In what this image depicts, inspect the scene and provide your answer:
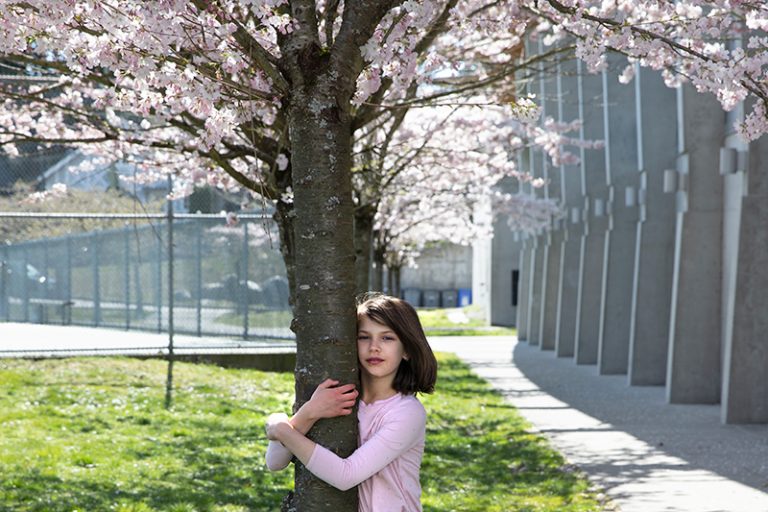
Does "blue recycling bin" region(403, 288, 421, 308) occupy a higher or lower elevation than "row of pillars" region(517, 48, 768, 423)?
lower

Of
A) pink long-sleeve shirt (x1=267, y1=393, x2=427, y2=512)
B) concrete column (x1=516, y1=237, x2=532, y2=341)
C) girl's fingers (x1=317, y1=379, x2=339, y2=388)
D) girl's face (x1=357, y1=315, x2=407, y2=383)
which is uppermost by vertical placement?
girl's face (x1=357, y1=315, x2=407, y2=383)

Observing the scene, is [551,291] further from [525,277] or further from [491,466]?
[491,466]

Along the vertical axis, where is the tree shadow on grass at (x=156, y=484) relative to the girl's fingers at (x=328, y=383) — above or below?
below

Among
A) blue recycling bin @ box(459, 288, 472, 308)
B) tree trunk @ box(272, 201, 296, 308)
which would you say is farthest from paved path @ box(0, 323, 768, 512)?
blue recycling bin @ box(459, 288, 472, 308)

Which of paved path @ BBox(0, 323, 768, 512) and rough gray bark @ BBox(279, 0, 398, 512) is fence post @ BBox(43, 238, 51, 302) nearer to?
paved path @ BBox(0, 323, 768, 512)

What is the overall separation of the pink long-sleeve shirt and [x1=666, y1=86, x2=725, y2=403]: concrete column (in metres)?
11.5

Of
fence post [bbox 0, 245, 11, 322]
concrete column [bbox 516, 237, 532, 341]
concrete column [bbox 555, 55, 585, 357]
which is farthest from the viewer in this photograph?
concrete column [bbox 516, 237, 532, 341]

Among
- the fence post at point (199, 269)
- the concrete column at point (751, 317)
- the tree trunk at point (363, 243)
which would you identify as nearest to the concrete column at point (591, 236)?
the fence post at point (199, 269)

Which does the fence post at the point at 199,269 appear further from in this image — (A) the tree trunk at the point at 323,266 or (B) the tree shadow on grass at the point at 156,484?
(A) the tree trunk at the point at 323,266

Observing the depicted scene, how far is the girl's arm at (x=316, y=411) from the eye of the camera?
3.88 meters

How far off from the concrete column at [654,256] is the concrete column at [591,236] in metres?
5.09

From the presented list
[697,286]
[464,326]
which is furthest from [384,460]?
[464,326]

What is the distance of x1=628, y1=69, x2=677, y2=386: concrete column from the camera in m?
17.3

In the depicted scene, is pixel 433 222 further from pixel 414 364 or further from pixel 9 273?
pixel 414 364
